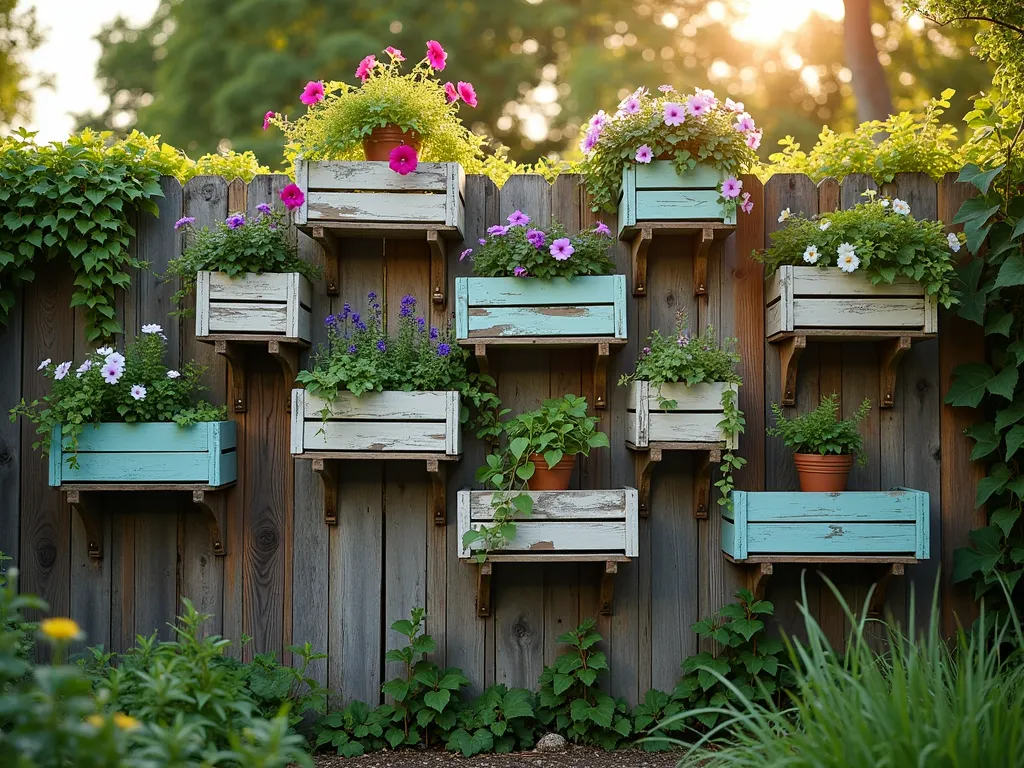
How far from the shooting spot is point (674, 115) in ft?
9.68

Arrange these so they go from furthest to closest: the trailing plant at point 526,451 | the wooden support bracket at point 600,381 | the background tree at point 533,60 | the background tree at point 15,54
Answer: the background tree at point 15,54, the background tree at point 533,60, the wooden support bracket at point 600,381, the trailing plant at point 526,451

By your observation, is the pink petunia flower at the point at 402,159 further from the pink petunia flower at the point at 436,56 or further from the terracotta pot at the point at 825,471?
the terracotta pot at the point at 825,471

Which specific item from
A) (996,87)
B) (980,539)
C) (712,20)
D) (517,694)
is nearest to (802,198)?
(996,87)

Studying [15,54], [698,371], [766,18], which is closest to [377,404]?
[698,371]

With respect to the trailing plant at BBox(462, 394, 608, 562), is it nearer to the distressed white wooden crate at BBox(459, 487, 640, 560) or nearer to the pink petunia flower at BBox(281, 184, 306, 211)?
the distressed white wooden crate at BBox(459, 487, 640, 560)

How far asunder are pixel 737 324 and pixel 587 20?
840 centimetres

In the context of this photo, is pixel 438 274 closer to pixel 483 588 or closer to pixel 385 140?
pixel 385 140

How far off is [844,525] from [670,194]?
1247mm

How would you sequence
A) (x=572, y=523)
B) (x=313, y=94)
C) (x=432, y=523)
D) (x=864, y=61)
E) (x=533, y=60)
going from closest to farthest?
(x=572, y=523), (x=313, y=94), (x=432, y=523), (x=864, y=61), (x=533, y=60)

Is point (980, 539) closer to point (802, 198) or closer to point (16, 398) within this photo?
point (802, 198)

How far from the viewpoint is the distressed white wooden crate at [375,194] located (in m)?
2.96

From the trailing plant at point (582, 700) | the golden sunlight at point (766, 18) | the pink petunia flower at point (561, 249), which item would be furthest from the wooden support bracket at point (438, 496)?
the golden sunlight at point (766, 18)

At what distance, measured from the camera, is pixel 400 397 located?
9.43ft

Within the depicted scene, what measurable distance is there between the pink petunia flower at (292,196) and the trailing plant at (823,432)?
5.90ft
